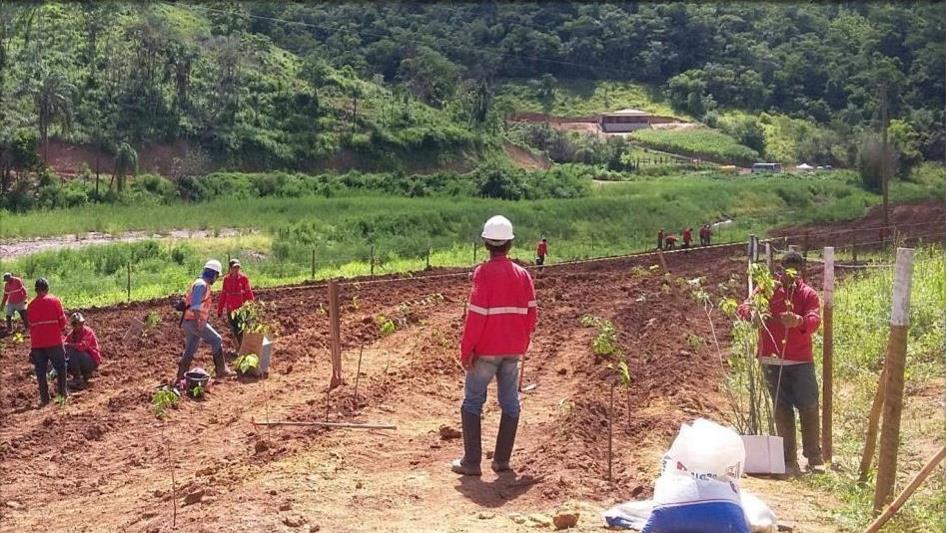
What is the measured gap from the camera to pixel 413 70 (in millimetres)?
84875

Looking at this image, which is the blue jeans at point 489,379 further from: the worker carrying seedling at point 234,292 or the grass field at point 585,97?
the grass field at point 585,97

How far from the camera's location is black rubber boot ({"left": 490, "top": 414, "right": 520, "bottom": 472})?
709 centimetres

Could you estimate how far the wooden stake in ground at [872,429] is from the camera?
6621 millimetres

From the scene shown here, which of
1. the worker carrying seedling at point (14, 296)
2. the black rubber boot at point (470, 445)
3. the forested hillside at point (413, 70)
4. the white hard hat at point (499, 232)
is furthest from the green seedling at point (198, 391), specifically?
the forested hillside at point (413, 70)

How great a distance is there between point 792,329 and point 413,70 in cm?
7935

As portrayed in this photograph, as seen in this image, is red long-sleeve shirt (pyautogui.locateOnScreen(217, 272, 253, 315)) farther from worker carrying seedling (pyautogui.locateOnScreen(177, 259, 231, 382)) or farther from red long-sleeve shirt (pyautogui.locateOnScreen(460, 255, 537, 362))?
red long-sleeve shirt (pyautogui.locateOnScreen(460, 255, 537, 362))

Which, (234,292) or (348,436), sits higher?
(234,292)

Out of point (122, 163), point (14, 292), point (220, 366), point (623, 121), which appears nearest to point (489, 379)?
point (220, 366)

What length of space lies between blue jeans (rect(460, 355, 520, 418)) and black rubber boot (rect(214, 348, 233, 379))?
5860 mm

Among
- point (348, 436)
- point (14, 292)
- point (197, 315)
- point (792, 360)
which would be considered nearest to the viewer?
point (792, 360)

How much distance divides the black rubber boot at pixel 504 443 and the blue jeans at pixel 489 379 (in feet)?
0.19

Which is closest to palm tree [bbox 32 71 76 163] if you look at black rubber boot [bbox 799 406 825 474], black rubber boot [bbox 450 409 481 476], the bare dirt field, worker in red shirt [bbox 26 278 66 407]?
the bare dirt field

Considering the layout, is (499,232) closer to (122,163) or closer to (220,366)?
(220,366)

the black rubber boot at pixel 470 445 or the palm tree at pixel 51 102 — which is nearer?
the black rubber boot at pixel 470 445
